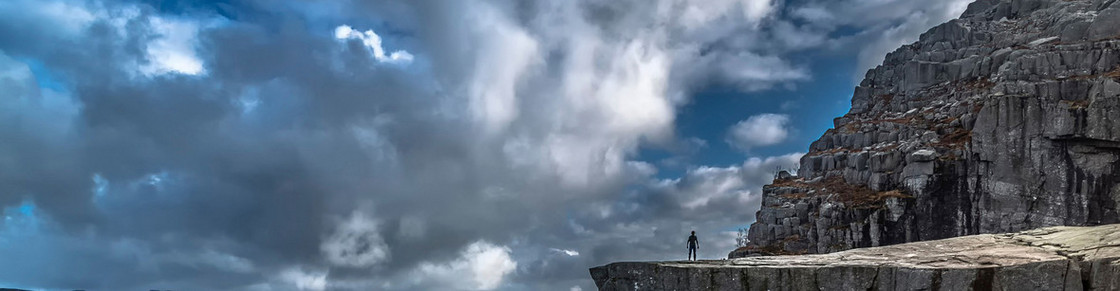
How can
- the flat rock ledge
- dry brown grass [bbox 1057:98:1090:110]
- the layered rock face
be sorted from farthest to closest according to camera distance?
1. dry brown grass [bbox 1057:98:1090:110]
2. the layered rock face
3. the flat rock ledge

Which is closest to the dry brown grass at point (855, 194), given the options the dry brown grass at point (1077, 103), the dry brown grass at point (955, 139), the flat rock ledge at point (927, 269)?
the dry brown grass at point (955, 139)

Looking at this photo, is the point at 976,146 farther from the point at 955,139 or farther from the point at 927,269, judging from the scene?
the point at 927,269

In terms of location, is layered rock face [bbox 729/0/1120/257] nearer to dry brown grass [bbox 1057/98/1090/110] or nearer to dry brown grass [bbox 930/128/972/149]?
dry brown grass [bbox 1057/98/1090/110]

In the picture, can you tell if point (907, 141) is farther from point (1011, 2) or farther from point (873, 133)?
point (1011, 2)

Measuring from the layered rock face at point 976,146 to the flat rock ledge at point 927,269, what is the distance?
47600mm

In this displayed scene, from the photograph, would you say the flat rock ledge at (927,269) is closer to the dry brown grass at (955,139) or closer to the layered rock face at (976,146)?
the layered rock face at (976,146)

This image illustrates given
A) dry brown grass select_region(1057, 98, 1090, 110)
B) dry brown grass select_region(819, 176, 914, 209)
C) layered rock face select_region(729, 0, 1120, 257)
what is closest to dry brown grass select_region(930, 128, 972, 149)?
layered rock face select_region(729, 0, 1120, 257)

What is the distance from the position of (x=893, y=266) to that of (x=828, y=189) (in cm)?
8156

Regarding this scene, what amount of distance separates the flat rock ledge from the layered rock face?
47.6 m

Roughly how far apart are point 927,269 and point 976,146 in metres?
65.3

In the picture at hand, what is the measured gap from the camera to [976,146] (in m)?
102

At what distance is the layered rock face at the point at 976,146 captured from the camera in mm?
94500

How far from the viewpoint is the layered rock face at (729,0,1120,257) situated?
9450cm

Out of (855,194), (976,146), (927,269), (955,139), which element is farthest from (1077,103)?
(927,269)
